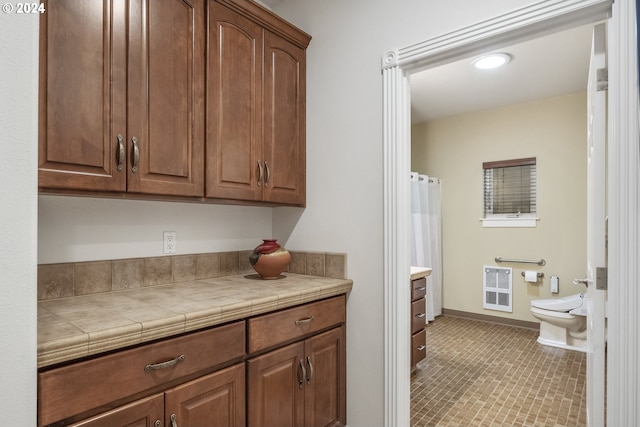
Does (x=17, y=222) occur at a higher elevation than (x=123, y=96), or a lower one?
lower

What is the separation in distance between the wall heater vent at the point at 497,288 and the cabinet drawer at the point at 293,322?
3.09 meters

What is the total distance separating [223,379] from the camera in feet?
4.48

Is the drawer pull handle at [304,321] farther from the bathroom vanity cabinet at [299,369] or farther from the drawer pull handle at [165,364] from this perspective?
the drawer pull handle at [165,364]

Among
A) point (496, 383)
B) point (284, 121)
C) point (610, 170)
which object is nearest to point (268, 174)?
point (284, 121)

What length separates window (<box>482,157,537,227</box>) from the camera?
13.7ft

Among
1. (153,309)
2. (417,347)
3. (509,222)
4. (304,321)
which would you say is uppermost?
(509,222)

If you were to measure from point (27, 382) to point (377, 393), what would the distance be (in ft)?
5.01

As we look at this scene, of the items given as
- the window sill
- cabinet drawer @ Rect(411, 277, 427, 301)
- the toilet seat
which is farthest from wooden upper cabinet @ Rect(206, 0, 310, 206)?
the window sill

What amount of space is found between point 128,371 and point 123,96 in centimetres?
101

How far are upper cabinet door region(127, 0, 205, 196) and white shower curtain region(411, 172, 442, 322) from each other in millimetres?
2931

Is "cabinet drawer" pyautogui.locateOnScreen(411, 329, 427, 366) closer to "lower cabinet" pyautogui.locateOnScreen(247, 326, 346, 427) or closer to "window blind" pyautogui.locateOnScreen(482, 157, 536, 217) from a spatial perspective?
"lower cabinet" pyautogui.locateOnScreen(247, 326, 346, 427)

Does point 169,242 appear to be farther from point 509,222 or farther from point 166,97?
point 509,222

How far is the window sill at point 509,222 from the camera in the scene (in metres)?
4.14

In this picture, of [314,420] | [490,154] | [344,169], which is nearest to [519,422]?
[314,420]
